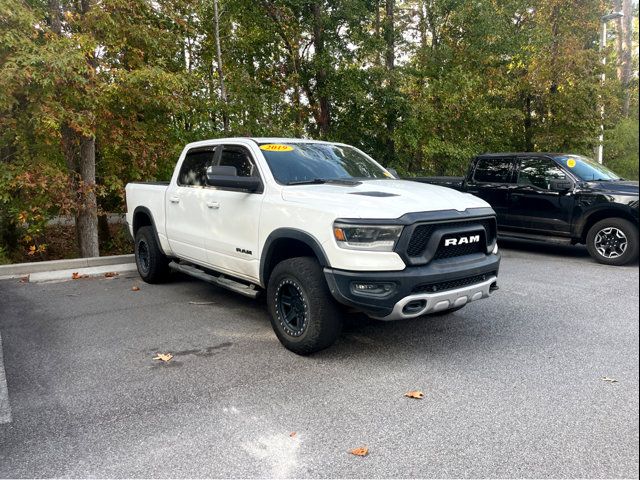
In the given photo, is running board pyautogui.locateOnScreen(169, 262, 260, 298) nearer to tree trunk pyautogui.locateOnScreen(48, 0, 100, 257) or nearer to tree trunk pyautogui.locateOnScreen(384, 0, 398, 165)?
tree trunk pyautogui.locateOnScreen(48, 0, 100, 257)

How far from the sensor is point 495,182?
31.7 ft

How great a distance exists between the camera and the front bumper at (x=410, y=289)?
3.82 meters

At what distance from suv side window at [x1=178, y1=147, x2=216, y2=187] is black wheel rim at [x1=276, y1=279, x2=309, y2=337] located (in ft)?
6.82

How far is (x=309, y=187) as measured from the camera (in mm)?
4699

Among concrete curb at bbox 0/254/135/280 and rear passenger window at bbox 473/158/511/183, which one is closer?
concrete curb at bbox 0/254/135/280

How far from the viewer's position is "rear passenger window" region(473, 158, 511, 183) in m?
9.53

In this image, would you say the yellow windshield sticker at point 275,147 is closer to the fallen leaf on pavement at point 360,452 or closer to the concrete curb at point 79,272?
the fallen leaf on pavement at point 360,452

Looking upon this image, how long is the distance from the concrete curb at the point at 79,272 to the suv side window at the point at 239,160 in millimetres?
3714

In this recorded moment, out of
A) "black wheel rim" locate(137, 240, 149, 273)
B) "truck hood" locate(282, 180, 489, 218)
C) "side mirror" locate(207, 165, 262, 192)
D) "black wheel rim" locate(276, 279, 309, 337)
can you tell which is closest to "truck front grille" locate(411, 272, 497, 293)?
"truck hood" locate(282, 180, 489, 218)

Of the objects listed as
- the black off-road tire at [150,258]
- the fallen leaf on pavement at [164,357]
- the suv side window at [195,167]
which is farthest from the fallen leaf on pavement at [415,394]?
the black off-road tire at [150,258]

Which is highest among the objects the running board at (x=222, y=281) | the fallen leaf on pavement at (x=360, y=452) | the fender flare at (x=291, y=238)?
the fender flare at (x=291, y=238)

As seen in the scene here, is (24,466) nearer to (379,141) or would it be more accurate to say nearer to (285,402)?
(285,402)

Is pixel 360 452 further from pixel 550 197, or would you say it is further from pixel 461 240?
pixel 550 197

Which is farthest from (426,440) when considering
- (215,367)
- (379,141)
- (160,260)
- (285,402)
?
(379,141)
